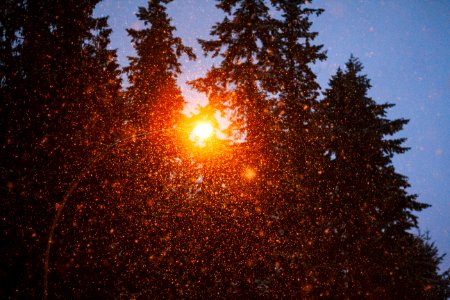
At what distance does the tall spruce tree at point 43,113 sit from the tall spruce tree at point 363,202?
9.03 metres

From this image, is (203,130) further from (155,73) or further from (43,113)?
(155,73)

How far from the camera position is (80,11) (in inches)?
418

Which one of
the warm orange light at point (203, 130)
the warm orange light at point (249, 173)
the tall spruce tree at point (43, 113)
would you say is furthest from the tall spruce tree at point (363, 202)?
the tall spruce tree at point (43, 113)

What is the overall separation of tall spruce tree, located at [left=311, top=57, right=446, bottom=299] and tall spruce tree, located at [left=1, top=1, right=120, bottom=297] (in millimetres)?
9026

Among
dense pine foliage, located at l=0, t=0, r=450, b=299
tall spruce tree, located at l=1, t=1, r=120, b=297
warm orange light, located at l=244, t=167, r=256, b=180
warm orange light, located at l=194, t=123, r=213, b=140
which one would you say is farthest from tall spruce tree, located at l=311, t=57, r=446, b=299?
tall spruce tree, located at l=1, t=1, r=120, b=297

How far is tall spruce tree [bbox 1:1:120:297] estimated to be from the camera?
742 cm

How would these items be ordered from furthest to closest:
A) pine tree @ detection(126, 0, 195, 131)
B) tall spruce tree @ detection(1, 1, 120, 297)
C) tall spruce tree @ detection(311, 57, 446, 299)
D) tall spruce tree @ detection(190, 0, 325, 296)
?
pine tree @ detection(126, 0, 195, 131)
tall spruce tree @ detection(311, 57, 446, 299)
tall spruce tree @ detection(190, 0, 325, 296)
tall spruce tree @ detection(1, 1, 120, 297)

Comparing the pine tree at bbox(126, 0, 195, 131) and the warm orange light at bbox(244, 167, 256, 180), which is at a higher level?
the pine tree at bbox(126, 0, 195, 131)

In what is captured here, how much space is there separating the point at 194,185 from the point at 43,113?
583cm

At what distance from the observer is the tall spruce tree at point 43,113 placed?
7.42 m

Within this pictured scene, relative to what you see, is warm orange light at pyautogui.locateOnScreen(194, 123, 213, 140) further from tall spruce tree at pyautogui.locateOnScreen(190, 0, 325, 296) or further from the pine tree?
the pine tree

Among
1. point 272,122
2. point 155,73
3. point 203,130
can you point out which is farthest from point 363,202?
point 155,73

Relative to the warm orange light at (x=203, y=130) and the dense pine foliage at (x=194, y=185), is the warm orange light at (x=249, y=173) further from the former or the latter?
the warm orange light at (x=203, y=130)

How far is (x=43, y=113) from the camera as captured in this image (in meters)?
8.52
